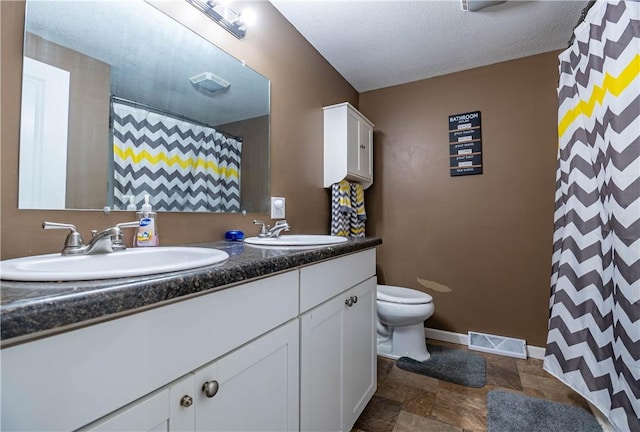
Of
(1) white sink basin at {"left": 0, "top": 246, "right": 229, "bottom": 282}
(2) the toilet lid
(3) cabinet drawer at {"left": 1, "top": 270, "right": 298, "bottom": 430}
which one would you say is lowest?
(2) the toilet lid

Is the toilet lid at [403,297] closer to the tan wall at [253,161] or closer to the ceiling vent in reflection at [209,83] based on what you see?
the tan wall at [253,161]

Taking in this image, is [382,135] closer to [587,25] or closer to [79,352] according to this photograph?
[587,25]

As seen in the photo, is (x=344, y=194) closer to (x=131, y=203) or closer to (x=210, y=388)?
(x=131, y=203)

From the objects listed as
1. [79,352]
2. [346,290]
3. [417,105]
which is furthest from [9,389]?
[417,105]

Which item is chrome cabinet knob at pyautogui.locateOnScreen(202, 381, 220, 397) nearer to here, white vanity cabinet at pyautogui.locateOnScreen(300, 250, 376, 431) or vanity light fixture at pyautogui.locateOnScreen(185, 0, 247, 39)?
white vanity cabinet at pyautogui.locateOnScreen(300, 250, 376, 431)

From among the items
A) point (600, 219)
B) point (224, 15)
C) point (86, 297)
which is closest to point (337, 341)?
point (86, 297)

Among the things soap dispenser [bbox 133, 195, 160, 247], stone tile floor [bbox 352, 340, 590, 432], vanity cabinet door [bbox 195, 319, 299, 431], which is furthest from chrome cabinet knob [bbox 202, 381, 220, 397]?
stone tile floor [bbox 352, 340, 590, 432]

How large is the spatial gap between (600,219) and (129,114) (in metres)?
2.04

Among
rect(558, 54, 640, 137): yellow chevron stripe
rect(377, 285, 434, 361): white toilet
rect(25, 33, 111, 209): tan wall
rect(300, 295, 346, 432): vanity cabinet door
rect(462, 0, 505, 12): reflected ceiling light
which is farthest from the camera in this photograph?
rect(377, 285, 434, 361): white toilet

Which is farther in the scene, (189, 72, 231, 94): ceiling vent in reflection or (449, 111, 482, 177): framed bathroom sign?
(449, 111, 482, 177): framed bathroom sign

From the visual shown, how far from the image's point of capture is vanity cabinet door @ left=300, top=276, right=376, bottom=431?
38.5 inches

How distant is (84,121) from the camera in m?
0.87

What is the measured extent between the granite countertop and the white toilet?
1.54 metres

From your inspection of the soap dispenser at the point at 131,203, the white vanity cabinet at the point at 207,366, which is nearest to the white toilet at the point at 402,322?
the white vanity cabinet at the point at 207,366
